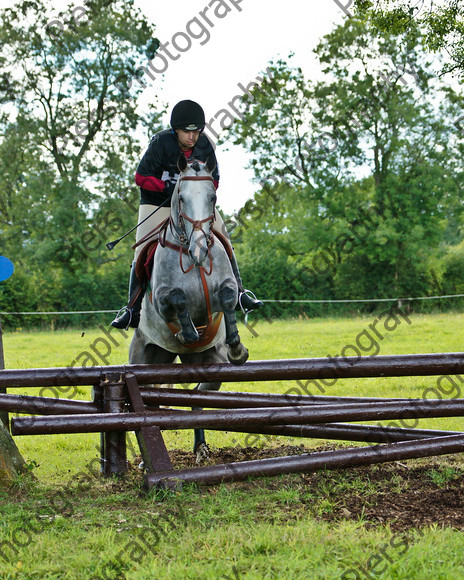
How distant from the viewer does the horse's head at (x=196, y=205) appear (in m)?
4.36

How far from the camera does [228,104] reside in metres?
9.16

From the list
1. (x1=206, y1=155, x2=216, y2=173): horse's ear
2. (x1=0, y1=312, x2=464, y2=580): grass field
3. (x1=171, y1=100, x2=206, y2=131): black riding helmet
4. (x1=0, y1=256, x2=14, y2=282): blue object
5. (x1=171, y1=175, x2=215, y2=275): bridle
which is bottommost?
(x1=0, y1=312, x2=464, y2=580): grass field

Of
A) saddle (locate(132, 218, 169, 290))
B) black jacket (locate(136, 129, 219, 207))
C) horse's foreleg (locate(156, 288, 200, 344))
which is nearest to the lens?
horse's foreleg (locate(156, 288, 200, 344))

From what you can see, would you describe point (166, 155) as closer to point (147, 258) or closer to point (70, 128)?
point (147, 258)

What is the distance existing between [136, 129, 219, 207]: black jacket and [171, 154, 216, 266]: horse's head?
0.36 metres

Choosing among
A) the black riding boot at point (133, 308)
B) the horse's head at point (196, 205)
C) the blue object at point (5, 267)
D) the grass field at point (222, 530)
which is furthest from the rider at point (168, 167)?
the grass field at point (222, 530)

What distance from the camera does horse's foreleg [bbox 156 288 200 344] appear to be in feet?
14.6

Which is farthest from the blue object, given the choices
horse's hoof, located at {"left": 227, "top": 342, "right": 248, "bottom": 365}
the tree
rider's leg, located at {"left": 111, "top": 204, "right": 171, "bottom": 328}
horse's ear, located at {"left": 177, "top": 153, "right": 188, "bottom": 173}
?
the tree

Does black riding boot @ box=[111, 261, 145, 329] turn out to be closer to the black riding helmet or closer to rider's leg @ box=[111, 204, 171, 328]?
rider's leg @ box=[111, 204, 171, 328]

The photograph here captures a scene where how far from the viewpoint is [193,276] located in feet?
15.1

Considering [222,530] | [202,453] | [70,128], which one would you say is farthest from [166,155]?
[70,128]

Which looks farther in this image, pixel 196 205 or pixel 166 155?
pixel 166 155

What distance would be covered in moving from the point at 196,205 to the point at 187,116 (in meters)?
0.85

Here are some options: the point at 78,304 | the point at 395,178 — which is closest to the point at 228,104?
the point at 78,304
